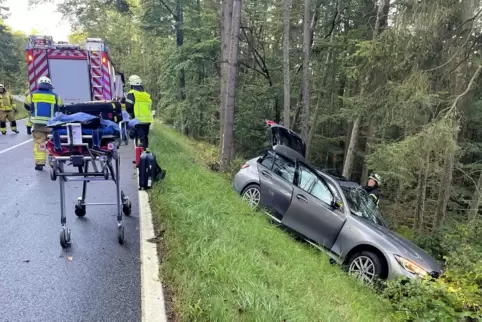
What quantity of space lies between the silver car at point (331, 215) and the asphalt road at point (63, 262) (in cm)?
269

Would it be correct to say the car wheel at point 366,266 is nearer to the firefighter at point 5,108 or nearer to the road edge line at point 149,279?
the road edge line at point 149,279

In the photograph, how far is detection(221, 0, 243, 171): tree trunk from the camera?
34.1ft

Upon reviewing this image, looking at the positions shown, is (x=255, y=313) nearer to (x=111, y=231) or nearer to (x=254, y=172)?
(x=111, y=231)

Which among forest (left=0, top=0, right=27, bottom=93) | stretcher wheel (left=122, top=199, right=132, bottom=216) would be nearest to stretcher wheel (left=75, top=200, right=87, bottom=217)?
stretcher wheel (left=122, top=199, right=132, bottom=216)

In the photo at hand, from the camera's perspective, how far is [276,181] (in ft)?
24.3

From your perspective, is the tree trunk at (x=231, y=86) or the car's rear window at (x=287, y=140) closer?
the car's rear window at (x=287, y=140)

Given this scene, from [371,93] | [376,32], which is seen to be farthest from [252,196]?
[376,32]

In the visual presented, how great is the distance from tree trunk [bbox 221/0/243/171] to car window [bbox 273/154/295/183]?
12.3ft

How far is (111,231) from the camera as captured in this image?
16.2 ft

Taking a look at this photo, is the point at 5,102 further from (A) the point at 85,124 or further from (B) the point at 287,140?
(A) the point at 85,124

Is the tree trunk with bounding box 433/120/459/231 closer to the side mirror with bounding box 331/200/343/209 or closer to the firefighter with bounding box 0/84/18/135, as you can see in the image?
the side mirror with bounding box 331/200/343/209

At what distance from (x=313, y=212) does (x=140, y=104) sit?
13.0 feet

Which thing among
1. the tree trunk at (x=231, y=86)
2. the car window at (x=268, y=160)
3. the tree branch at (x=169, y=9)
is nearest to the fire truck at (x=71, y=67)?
the tree trunk at (x=231, y=86)

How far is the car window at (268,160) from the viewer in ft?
25.8
